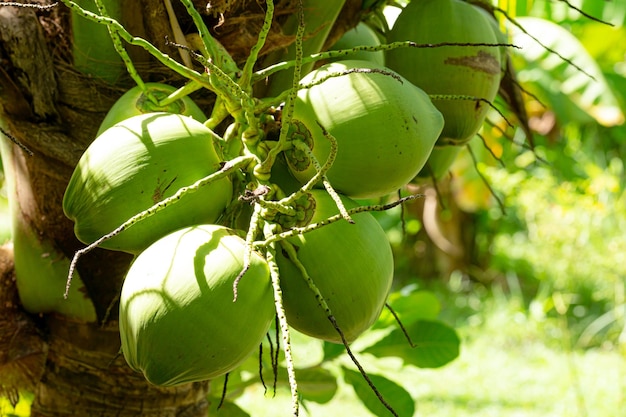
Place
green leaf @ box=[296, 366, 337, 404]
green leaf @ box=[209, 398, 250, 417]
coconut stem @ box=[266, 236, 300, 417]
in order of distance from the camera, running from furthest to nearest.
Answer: green leaf @ box=[296, 366, 337, 404] < green leaf @ box=[209, 398, 250, 417] < coconut stem @ box=[266, 236, 300, 417]

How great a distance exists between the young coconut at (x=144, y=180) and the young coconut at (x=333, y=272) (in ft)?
0.31

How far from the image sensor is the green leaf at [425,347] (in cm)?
129

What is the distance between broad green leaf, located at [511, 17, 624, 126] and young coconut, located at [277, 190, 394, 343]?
2.86 metres

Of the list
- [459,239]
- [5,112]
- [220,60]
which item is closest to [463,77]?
[220,60]

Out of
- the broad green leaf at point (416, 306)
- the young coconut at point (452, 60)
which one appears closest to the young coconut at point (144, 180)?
the young coconut at point (452, 60)

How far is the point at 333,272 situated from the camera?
0.70 metres

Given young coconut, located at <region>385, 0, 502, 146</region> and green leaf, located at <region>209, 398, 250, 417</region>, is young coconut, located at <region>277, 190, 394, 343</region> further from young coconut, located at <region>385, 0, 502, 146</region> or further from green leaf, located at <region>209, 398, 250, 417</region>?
green leaf, located at <region>209, 398, 250, 417</region>

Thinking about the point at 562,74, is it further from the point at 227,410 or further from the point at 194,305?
the point at 194,305

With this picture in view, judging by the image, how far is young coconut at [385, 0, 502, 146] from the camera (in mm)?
919

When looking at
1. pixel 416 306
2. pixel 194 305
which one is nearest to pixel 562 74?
pixel 416 306

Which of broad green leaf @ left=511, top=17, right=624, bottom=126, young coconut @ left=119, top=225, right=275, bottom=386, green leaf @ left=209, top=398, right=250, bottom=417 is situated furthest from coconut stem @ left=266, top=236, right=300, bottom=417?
broad green leaf @ left=511, top=17, right=624, bottom=126

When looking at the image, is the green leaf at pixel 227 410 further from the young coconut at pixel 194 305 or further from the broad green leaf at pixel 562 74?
the broad green leaf at pixel 562 74

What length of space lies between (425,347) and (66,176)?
27.9 inches

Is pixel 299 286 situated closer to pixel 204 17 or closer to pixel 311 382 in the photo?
pixel 204 17
